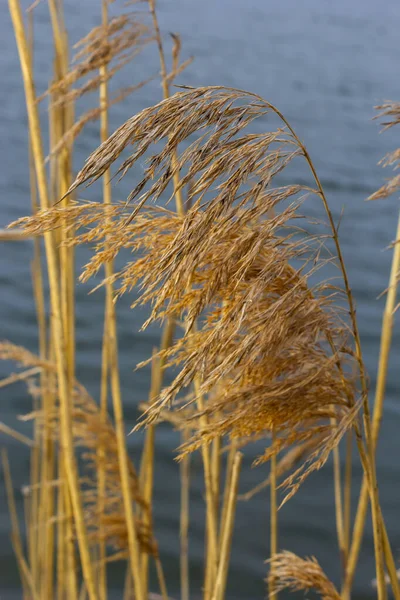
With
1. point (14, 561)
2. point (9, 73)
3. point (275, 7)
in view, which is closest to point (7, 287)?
point (14, 561)

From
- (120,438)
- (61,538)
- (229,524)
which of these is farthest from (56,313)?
(61,538)

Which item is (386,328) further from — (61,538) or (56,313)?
(61,538)

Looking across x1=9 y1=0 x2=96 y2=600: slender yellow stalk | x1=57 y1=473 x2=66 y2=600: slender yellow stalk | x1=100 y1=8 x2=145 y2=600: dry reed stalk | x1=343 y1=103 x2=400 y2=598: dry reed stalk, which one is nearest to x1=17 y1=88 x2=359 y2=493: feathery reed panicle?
x1=343 y1=103 x2=400 y2=598: dry reed stalk

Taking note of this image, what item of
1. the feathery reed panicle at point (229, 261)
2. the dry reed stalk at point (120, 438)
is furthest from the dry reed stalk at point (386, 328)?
the dry reed stalk at point (120, 438)

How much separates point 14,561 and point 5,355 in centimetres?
164

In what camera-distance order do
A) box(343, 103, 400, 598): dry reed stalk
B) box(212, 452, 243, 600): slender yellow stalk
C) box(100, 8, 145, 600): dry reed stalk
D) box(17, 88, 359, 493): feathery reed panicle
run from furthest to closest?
box(100, 8, 145, 600): dry reed stalk
box(212, 452, 243, 600): slender yellow stalk
box(343, 103, 400, 598): dry reed stalk
box(17, 88, 359, 493): feathery reed panicle

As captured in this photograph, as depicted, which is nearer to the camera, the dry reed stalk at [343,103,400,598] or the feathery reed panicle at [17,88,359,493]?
the feathery reed panicle at [17,88,359,493]

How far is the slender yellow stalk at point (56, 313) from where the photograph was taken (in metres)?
1.13

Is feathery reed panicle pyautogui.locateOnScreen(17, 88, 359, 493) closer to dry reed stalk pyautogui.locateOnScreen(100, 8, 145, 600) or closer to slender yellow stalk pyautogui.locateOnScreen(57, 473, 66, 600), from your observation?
dry reed stalk pyautogui.locateOnScreen(100, 8, 145, 600)

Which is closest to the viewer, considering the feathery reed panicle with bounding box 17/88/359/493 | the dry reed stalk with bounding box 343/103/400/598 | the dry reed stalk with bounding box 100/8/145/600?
the feathery reed panicle with bounding box 17/88/359/493

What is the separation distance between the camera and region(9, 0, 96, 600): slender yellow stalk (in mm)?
1126

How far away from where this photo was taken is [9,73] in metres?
7.20

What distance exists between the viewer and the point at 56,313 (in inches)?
48.9

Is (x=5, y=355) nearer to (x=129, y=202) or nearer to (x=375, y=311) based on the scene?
(x=129, y=202)
